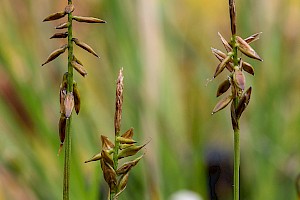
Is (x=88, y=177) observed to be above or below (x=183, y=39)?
below

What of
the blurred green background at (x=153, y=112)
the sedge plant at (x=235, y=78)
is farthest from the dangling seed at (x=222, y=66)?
the blurred green background at (x=153, y=112)

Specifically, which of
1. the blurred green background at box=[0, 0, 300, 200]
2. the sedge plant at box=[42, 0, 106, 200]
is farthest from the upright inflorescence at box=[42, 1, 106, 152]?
the blurred green background at box=[0, 0, 300, 200]

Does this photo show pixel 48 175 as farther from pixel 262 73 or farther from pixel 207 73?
pixel 262 73

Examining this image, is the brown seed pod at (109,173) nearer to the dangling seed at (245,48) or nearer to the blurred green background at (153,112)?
the dangling seed at (245,48)

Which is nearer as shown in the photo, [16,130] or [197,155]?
[197,155]

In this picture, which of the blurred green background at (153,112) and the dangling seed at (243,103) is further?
the blurred green background at (153,112)

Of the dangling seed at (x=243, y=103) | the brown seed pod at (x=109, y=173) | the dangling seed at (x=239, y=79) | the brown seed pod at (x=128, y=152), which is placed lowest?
the brown seed pod at (x=109, y=173)

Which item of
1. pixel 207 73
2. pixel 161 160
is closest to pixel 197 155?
pixel 161 160
